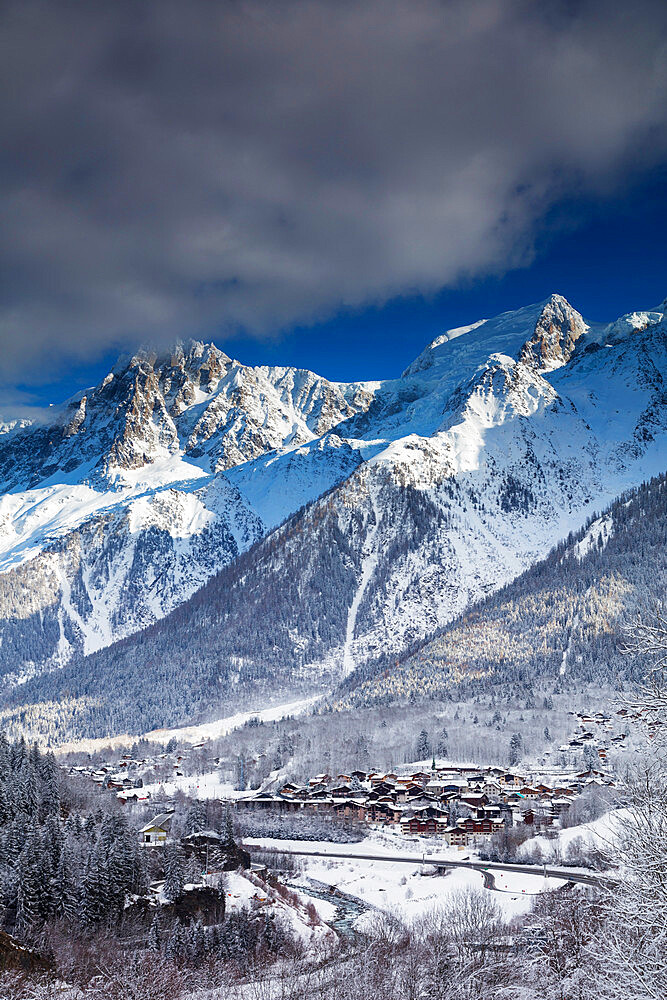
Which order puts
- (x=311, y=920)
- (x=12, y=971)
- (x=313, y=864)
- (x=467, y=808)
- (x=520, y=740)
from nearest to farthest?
(x=12, y=971)
(x=311, y=920)
(x=313, y=864)
(x=467, y=808)
(x=520, y=740)

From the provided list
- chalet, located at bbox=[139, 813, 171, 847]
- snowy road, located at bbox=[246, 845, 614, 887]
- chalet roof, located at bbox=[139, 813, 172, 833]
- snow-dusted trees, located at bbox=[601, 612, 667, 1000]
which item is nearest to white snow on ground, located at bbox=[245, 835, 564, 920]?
snowy road, located at bbox=[246, 845, 614, 887]

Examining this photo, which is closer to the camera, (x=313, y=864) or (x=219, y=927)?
(x=219, y=927)

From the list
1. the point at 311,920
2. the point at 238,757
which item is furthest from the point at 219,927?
the point at 238,757

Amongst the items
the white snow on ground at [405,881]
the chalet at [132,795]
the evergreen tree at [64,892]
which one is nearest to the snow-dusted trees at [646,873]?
the evergreen tree at [64,892]

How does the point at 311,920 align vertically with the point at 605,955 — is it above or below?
below

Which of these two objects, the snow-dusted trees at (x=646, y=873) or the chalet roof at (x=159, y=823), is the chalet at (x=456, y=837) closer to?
the chalet roof at (x=159, y=823)

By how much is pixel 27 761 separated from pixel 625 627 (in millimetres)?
88527

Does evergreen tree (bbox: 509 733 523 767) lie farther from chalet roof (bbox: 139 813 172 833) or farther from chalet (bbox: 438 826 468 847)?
chalet roof (bbox: 139 813 172 833)

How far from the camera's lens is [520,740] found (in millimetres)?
156000

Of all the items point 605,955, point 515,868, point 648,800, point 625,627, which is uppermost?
point 625,627

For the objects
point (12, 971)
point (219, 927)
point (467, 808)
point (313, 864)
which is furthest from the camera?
point (467, 808)

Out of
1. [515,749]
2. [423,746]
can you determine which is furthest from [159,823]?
[515,749]

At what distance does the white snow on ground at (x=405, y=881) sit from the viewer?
3152 inches

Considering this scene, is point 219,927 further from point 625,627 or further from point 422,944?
point 625,627
